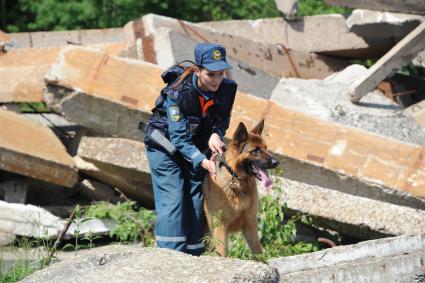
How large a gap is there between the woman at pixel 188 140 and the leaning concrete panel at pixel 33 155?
2.38 m

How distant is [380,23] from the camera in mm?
9828

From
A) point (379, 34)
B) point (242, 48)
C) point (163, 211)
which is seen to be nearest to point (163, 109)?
point (163, 211)

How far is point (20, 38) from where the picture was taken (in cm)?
1103

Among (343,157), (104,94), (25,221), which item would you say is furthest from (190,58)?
(25,221)

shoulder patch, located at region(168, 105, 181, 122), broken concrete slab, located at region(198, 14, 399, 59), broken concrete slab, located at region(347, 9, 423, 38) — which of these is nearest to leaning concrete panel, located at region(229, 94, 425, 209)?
shoulder patch, located at region(168, 105, 181, 122)

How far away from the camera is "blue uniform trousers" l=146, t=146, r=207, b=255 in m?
5.34

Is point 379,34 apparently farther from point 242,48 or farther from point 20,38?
point 20,38

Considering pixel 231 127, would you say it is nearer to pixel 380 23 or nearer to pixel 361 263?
pixel 361 263

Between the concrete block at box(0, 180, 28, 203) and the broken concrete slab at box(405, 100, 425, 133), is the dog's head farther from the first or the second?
the broken concrete slab at box(405, 100, 425, 133)

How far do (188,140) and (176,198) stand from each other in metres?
0.46

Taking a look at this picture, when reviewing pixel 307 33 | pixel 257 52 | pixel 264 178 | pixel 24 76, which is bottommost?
pixel 264 178

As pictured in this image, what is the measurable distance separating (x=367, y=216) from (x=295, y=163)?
95 cm

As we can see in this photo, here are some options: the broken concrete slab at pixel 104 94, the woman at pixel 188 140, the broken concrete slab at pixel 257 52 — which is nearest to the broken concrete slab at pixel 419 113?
the broken concrete slab at pixel 257 52

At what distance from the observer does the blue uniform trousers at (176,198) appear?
534cm
